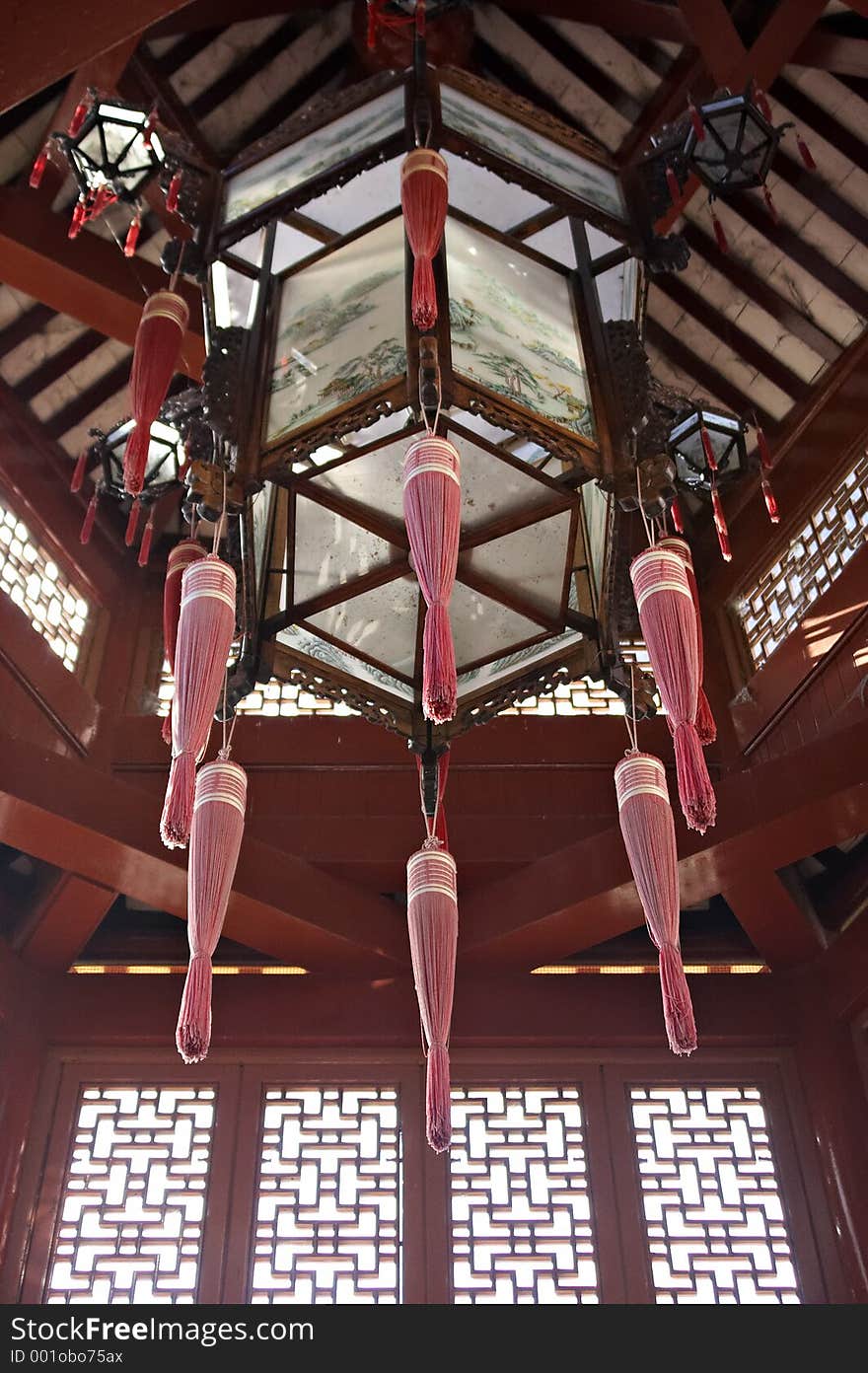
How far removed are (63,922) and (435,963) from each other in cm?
205

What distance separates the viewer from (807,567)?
220 inches

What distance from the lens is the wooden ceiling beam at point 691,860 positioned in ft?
14.7

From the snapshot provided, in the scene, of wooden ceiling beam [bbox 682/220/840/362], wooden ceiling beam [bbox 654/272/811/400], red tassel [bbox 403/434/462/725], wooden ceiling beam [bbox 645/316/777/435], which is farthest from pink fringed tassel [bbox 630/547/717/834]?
wooden ceiling beam [bbox 645/316/777/435]

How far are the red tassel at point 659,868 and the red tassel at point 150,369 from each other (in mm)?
1471

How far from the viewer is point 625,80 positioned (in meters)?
5.57

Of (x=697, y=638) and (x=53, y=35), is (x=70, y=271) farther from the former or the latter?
(x=697, y=638)

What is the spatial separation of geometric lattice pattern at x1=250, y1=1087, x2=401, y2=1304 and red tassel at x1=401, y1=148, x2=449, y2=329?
3.18m

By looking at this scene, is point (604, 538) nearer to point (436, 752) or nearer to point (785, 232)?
point (436, 752)

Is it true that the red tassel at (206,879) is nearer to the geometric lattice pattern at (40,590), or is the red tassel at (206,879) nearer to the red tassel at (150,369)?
the red tassel at (150,369)

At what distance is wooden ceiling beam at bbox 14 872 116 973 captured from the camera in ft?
15.8

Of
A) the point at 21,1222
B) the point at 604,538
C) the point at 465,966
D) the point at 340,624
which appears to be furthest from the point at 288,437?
the point at 21,1222

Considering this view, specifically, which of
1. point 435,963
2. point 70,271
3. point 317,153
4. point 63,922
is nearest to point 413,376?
point 317,153

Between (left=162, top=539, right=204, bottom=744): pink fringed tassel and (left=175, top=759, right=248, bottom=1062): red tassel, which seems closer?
(left=175, top=759, right=248, bottom=1062): red tassel

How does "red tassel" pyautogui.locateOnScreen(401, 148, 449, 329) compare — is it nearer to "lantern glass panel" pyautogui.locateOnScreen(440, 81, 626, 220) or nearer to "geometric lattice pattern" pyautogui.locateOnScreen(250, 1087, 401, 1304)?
"lantern glass panel" pyautogui.locateOnScreen(440, 81, 626, 220)
